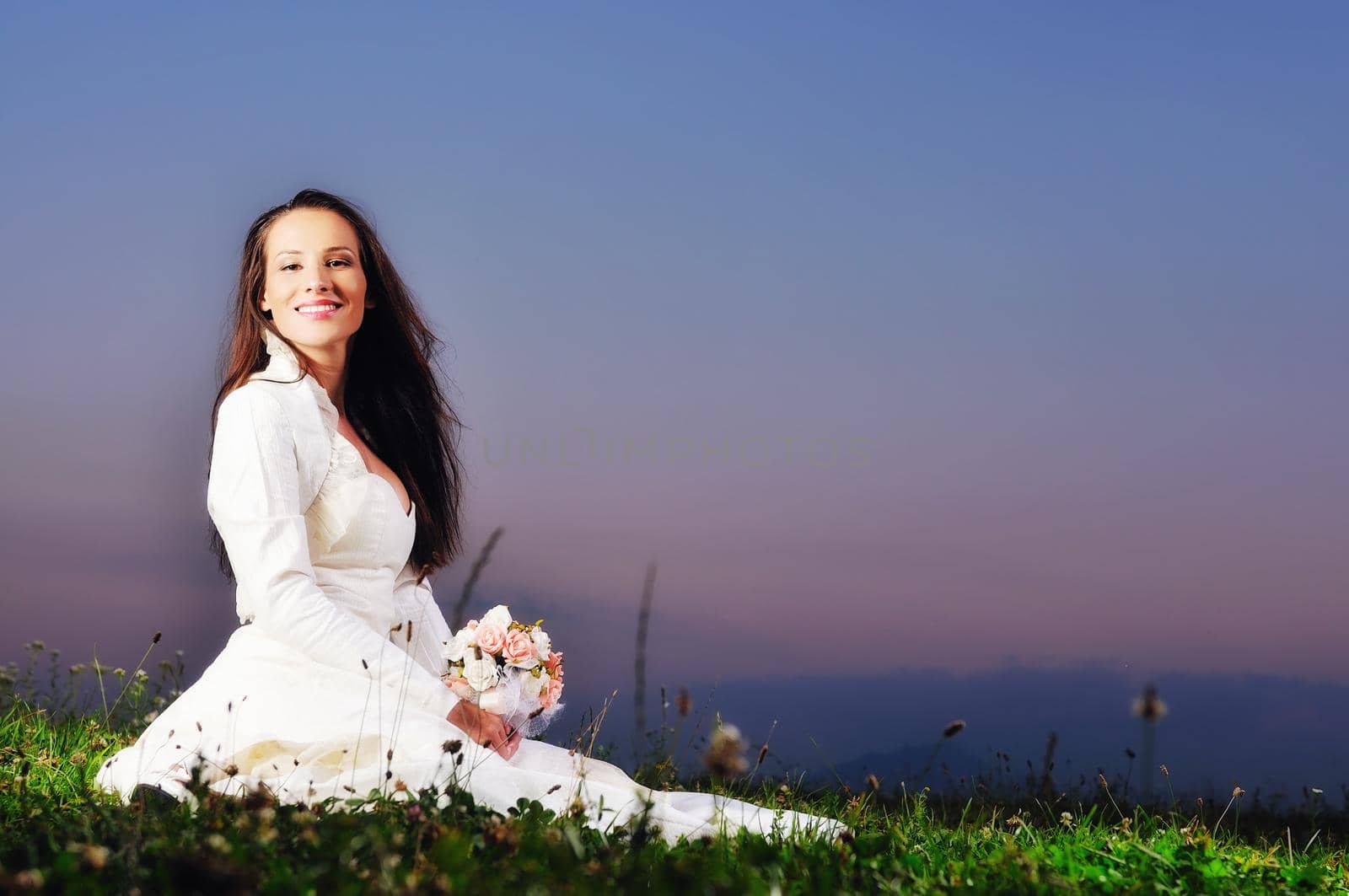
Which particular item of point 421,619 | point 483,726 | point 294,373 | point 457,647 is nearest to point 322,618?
point 457,647

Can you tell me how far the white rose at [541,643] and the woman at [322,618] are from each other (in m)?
0.36

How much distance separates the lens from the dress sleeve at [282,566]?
4688 mm

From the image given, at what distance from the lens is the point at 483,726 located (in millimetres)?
4887

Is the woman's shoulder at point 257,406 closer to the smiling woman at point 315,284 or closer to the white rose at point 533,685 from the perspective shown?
the smiling woman at point 315,284

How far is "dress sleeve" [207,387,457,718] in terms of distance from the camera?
185 inches

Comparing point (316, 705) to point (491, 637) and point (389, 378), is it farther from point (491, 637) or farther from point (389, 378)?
point (389, 378)

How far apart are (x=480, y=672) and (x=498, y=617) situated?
27 cm

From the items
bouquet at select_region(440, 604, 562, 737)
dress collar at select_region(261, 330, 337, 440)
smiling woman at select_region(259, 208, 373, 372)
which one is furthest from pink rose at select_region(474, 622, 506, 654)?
smiling woman at select_region(259, 208, 373, 372)

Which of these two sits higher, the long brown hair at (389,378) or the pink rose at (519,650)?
the long brown hair at (389,378)

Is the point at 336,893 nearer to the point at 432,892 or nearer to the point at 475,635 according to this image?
the point at 432,892

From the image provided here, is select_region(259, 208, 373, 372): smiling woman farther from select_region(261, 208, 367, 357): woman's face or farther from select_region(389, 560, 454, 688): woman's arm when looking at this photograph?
select_region(389, 560, 454, 688): woman's arm

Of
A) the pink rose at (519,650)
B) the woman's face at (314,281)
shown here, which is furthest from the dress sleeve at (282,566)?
the woman's face at (314,281)

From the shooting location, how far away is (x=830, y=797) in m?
5.98

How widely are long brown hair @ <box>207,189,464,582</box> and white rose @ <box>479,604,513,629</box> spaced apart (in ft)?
2.68
